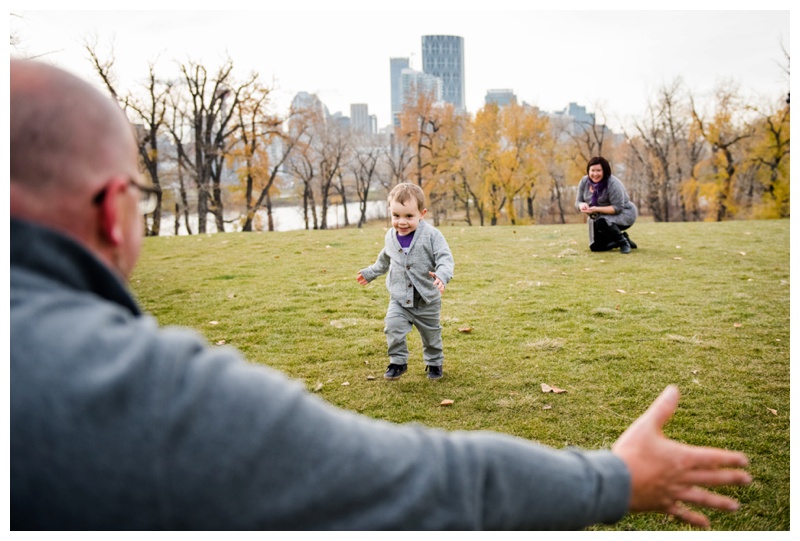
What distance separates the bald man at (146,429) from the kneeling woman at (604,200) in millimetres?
10354

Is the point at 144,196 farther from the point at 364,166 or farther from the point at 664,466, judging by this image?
the point at 364,166

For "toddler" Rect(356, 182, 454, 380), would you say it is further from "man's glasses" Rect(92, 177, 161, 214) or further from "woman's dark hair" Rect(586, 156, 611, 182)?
"woman's dark hair" Rect(586, 156, 611, 182)

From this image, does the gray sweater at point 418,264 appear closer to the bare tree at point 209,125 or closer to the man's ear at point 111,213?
the man's ear at point 111,213

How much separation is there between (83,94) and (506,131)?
47715 millimetres

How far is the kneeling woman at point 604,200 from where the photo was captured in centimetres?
1091

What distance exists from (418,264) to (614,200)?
688 cm

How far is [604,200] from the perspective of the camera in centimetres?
1112

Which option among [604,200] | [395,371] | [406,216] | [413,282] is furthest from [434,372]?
[604,200]

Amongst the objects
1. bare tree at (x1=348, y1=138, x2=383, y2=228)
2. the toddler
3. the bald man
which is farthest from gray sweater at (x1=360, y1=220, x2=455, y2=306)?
bare tree at (x1=348, y1=138, x2=383, y2=228)

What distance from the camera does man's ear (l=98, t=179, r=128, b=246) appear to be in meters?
1.03

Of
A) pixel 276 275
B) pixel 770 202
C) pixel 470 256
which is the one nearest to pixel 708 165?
pixel 770 202

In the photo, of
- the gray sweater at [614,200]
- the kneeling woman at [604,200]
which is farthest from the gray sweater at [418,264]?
the gray sweater at [614,200]

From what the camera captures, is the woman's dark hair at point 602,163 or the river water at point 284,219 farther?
the river water at point 284,219

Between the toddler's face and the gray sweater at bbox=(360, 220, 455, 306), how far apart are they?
79 millimetres
